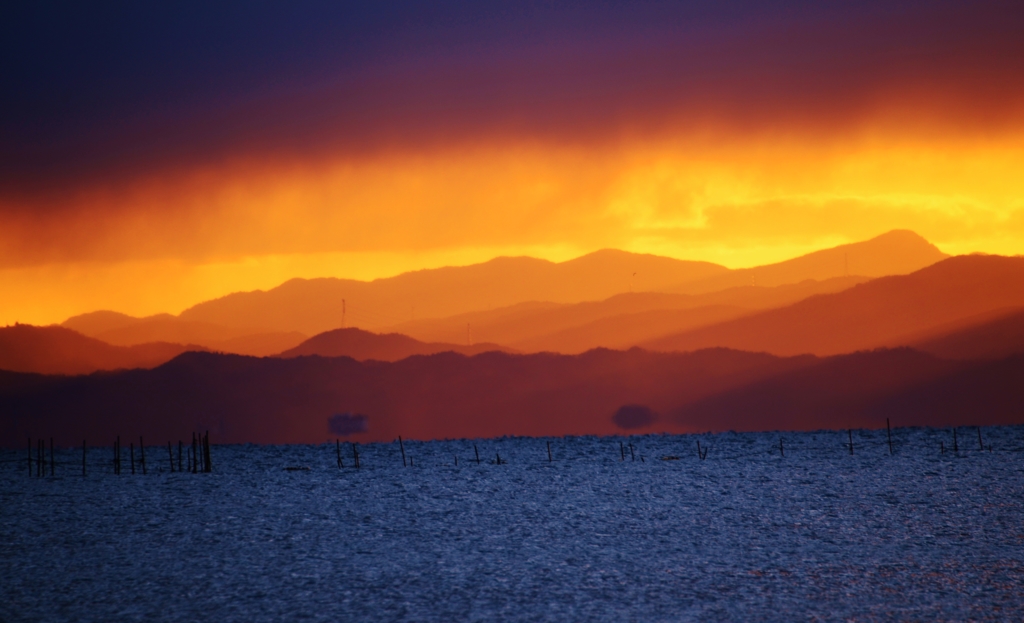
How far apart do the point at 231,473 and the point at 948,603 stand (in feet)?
183

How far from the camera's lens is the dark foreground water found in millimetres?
26641

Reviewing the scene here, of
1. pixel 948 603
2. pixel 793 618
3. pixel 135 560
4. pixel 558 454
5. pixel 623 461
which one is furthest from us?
pixel 558 454

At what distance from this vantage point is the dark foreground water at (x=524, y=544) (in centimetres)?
2664

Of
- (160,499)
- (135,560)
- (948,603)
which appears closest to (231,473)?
(160,499)

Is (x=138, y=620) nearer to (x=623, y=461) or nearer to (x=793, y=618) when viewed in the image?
(x=793, y=618)

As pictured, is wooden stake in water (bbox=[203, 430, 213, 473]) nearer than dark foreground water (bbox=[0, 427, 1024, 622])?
No

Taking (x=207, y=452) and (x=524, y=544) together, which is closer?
(x=524, y=544)

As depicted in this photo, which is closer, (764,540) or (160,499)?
(764,540)

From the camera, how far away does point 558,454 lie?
90.1 m

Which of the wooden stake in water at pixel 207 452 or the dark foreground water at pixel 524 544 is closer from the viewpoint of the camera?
the dark foreground water at pixel 524 544

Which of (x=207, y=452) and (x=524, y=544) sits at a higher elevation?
(x=207, y=452)

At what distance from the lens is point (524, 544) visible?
36.4 meters

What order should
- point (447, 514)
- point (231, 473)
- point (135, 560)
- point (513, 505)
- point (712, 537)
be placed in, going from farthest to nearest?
point (231, 473), point (513, 505), point (447, 514), point (712, 537), point (135, 560)

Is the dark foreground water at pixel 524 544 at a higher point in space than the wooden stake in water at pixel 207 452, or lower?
lower
